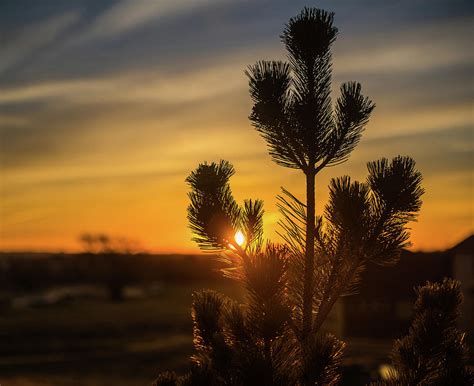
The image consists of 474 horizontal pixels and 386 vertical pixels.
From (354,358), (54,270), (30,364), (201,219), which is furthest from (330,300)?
(54,270)

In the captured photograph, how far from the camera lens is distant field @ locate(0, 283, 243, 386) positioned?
99.5ft

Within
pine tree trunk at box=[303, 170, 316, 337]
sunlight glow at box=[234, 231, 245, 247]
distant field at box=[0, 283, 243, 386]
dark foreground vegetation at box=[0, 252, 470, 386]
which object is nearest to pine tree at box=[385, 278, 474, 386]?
dark foreground vegetation at box=[0, 252, 470, 386]

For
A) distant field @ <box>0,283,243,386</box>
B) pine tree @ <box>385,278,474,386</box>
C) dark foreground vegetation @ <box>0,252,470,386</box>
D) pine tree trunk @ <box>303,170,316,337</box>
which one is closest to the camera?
pine tree trunk @ <box>303,170,316,337</box>

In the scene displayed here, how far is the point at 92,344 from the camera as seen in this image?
137 ft

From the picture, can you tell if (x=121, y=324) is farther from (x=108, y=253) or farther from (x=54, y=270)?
(x=54, y=270)

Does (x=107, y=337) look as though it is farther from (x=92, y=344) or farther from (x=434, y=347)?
(x=434, y=347)

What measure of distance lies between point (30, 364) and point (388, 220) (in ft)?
107

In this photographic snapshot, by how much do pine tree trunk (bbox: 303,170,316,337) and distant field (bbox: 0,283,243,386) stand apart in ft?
80.7

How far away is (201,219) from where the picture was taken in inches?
184

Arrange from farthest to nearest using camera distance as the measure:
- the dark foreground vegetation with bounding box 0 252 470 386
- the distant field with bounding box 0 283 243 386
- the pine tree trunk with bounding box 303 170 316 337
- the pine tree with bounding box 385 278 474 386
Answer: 1. the distant field with bounding box 0 283 243 386
2. the dark foreground vegetation with bounding box 0 252 470 386
3. the pine tree with bounding box 385 278 474 386
4. the pine tree trunk with bounding box 303 170 316 337

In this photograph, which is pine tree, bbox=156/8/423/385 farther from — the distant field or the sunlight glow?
the distant field

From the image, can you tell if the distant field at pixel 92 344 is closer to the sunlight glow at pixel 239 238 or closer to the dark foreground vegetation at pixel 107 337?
the dark foreground vegetation at pixel 107 337

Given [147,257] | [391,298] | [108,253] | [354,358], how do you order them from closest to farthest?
[354,358] < [391,298] < [108,253] < [147,257]

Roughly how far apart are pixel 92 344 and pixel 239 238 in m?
39.7
